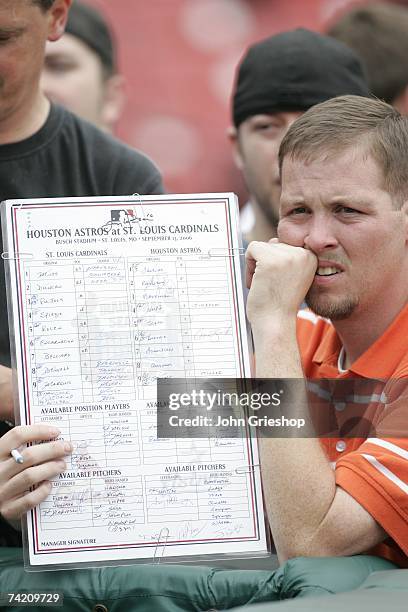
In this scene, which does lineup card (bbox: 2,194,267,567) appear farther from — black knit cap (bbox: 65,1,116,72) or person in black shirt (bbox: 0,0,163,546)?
black knit cap (bbox: 65,1,116,72)

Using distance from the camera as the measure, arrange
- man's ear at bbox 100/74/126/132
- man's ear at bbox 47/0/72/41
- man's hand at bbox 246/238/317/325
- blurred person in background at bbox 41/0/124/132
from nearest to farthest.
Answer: man's hand at bbox 246/238/317/325 → man's ear at bbox 47/0/72/41 → blurred person in background at bbox 41/0/124/132 → man's ear at bbox 100/74/126/132

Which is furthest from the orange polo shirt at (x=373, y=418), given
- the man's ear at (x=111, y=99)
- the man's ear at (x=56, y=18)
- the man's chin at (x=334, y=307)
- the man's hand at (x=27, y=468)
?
the man's ear at (x=111, y=99)

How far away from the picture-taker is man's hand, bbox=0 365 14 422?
2475 mm

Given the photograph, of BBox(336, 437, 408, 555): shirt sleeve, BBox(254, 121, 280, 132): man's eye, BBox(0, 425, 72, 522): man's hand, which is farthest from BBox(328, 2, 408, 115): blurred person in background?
BBox(0, 425, 72, 522): man's hand

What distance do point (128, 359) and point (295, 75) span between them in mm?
1714

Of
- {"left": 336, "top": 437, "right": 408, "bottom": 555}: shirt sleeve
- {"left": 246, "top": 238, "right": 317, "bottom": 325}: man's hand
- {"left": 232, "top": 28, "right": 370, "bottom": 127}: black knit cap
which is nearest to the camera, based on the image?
{"left": 336, "top": 437, "right": 408, "bottom": 555}: shirt sleeve

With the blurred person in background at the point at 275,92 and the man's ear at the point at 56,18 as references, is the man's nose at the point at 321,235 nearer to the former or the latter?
the man's ear at the point at 56,18

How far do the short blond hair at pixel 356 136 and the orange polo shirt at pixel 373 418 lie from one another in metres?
0.32

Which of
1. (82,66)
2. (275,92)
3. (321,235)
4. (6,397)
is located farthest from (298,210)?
(82,66)

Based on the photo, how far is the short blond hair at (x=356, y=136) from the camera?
2.54 meters

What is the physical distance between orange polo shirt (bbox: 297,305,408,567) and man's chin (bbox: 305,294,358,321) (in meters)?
0.10

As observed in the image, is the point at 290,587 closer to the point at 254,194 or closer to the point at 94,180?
the point at 94,180

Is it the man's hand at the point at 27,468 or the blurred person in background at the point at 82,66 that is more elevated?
the blurred person in background at the point at 82,66

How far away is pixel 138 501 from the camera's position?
7.67 ft
